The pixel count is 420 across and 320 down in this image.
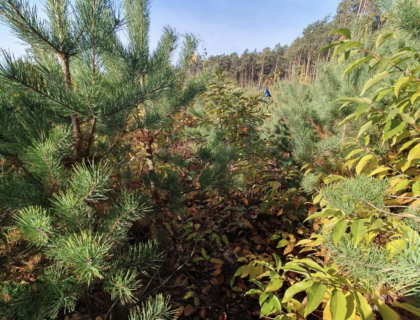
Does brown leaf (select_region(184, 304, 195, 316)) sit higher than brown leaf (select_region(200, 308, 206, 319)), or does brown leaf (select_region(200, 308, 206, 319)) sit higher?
brown leaf (select_region(184, 304, 195, 316))

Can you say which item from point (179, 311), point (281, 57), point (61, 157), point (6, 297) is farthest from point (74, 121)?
point (281, 57)

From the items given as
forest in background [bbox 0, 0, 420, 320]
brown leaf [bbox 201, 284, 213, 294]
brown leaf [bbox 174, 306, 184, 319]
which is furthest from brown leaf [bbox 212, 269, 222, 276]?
brown leaf [bbox 174, 306, 184, 319]

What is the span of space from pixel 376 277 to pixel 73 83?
5.17ft

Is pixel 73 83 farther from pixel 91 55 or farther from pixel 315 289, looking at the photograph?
pixel 315 289

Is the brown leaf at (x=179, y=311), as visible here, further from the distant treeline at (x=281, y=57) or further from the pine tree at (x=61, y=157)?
the distant treeline at (x=281, y=57)

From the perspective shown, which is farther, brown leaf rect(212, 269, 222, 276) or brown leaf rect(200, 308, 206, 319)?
Result: brown leaf rect(212, 269, 222, 276)

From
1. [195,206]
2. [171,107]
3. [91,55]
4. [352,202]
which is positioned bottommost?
[195,206]

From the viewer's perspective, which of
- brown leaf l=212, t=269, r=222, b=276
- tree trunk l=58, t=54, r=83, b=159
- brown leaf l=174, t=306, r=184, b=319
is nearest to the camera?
tree trunk l=58, t=54, r=83, b=159

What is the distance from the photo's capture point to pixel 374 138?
1.83 metres

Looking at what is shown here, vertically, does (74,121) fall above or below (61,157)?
above

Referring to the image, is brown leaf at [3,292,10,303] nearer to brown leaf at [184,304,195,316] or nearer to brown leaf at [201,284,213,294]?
brown leaf at [184,304,195,316]

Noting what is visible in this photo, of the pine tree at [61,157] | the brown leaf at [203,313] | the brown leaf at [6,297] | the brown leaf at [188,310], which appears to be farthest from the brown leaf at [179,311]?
the brown leaf at [6,297]

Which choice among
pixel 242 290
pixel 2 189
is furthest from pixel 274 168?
pixel 2 189

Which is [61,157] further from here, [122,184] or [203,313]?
[203,313]
